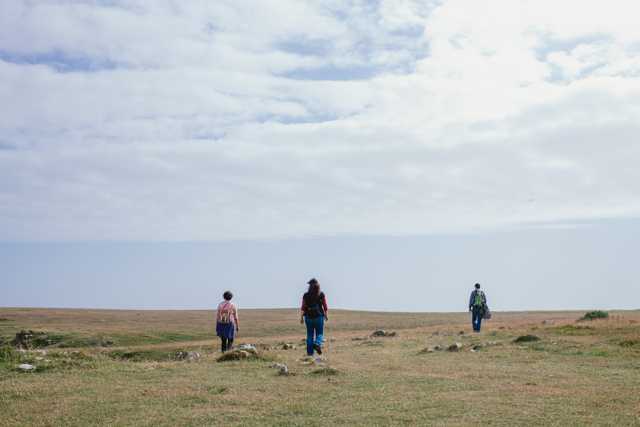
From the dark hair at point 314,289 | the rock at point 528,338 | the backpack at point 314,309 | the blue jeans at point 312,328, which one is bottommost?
the rock at point 528,338

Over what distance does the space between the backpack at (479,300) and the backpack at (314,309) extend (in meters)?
12.6

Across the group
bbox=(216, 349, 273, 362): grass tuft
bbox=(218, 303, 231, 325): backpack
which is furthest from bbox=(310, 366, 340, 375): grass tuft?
bbox=(218, 303, 231, 325): backpack

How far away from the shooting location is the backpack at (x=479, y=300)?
25453mm

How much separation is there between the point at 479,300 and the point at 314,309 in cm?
1297

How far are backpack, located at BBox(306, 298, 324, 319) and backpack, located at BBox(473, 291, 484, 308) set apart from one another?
41.3 ft

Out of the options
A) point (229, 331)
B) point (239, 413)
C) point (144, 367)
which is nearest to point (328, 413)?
point (239, 413)

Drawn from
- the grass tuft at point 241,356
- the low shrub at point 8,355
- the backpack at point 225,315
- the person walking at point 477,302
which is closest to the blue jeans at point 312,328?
the grass tuft at point 241,356

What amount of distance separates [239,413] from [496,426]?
163 inches

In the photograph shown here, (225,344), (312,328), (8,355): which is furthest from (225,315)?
(8,355)

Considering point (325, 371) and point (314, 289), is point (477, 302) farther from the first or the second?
point (325, 371)

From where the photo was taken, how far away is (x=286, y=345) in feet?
70.9

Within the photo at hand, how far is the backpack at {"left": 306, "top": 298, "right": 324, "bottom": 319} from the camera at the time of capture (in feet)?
52.1

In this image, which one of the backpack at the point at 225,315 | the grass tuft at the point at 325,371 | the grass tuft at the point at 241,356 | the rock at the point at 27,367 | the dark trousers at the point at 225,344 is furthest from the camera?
the dark trousers at the point at 225,344

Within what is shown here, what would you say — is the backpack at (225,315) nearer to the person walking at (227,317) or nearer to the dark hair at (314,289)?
the person walking at (227,317)
